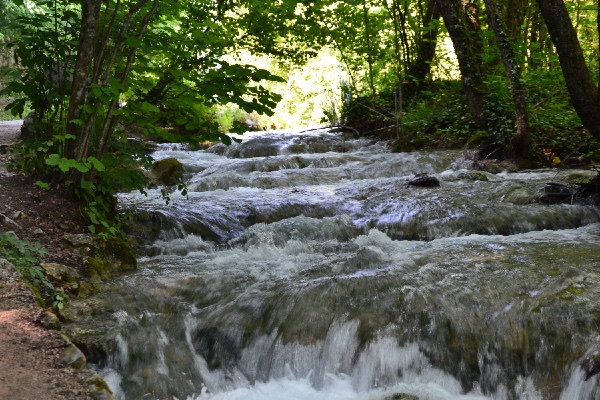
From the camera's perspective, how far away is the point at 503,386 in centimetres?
308

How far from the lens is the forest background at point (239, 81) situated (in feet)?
14.9

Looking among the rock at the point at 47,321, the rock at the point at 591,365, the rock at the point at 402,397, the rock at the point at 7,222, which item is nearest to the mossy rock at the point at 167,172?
the rock at the point at 7,222

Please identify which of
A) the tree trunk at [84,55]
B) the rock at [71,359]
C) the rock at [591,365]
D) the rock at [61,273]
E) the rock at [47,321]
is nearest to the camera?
the rock at [71,359]

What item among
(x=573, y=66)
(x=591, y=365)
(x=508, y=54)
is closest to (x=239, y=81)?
(x=591, y=365)

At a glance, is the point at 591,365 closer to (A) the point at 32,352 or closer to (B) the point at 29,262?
(A) the point at 32,352

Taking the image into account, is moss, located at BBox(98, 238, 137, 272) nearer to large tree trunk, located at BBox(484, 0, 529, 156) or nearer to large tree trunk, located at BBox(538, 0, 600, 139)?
large tree trunk, located at BBox(538, 0, 600, 139)

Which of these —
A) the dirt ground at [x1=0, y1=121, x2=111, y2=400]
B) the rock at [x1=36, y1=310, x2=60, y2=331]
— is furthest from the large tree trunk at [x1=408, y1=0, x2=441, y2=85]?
the rock at [x1=36, y1=310, x2=60, y2=331]

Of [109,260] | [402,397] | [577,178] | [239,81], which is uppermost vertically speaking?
[239,81]

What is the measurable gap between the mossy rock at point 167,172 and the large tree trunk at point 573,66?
5.48m

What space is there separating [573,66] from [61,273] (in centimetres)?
521

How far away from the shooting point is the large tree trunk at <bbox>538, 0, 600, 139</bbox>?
560cm

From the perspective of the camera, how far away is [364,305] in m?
3.73

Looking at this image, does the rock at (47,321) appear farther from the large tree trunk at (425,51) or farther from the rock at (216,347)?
the large tree trunk at (425,51)

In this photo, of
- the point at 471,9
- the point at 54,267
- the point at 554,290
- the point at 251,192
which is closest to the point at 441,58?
the point at 471,9
